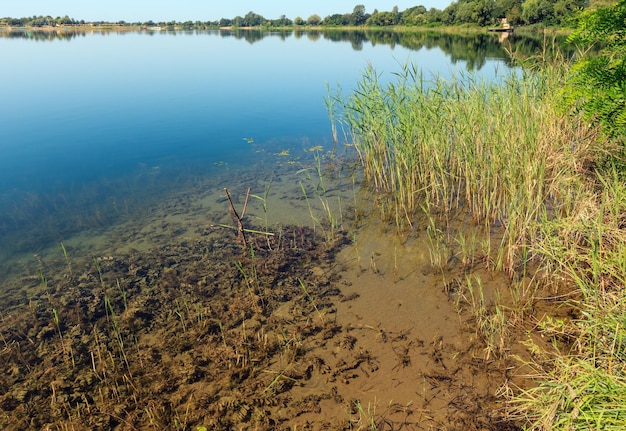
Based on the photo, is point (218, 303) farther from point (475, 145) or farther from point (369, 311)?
point (475, 145)

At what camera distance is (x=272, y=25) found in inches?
4796

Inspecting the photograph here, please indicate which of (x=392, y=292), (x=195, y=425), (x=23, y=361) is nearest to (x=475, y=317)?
(x=392, y=292)

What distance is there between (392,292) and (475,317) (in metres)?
1.09

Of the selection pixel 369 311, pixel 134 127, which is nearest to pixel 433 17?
pixel 134 127

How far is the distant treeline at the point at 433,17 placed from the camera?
41800 millimetres

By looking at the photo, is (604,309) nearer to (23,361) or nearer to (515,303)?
(515,303)

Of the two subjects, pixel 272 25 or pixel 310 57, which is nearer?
pixel 310 57

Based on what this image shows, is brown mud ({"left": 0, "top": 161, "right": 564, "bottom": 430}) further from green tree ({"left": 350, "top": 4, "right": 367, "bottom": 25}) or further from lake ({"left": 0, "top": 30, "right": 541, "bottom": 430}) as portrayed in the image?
green tree ({"left": 350, "top": 4, "right": 367, "bottom": 25})

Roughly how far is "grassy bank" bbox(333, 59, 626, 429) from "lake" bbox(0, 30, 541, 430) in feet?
1.58

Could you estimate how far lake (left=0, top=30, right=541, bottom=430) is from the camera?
3.62 m

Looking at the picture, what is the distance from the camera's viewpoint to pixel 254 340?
4.42 meters

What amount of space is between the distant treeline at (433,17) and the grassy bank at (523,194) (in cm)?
179

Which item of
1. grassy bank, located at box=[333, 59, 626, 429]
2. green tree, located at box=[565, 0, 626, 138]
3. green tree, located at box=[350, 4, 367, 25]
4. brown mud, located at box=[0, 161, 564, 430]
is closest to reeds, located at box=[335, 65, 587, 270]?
grassy bank, located at box=[333, 59, 626, 429]

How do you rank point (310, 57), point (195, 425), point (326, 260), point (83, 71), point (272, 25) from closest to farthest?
point (195, 425) < point (326, 260) < point (83, 71) < point (310, 57) < point (272, 25)
